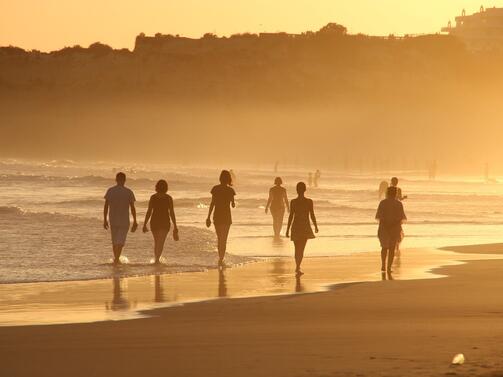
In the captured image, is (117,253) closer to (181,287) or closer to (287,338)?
(181,287)

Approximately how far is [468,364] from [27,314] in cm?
607

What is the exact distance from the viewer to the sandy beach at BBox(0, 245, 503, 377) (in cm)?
1234

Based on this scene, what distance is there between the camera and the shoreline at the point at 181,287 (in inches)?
657

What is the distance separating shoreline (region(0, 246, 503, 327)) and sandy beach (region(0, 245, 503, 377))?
365mm

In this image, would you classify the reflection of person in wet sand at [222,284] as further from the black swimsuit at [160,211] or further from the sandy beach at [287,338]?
the black swimsuit at [160,211]

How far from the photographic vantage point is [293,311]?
16.6 m

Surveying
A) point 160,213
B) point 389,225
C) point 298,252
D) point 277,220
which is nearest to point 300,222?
point 298,252

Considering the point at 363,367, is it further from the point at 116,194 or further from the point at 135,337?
the point at 116,194

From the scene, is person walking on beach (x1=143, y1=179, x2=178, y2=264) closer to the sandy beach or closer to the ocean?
the ocean

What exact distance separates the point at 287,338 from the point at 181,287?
6100 mm

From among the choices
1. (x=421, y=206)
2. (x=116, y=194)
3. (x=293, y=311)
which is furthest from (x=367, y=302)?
(x=421, y=206)

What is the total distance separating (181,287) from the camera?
20.1 meters

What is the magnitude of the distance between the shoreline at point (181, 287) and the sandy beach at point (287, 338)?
0.36 m

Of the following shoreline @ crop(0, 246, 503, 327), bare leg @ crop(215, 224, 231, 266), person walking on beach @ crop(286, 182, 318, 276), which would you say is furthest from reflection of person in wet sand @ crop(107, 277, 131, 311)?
bare leg @ crop(215, 224, 231, 266)
